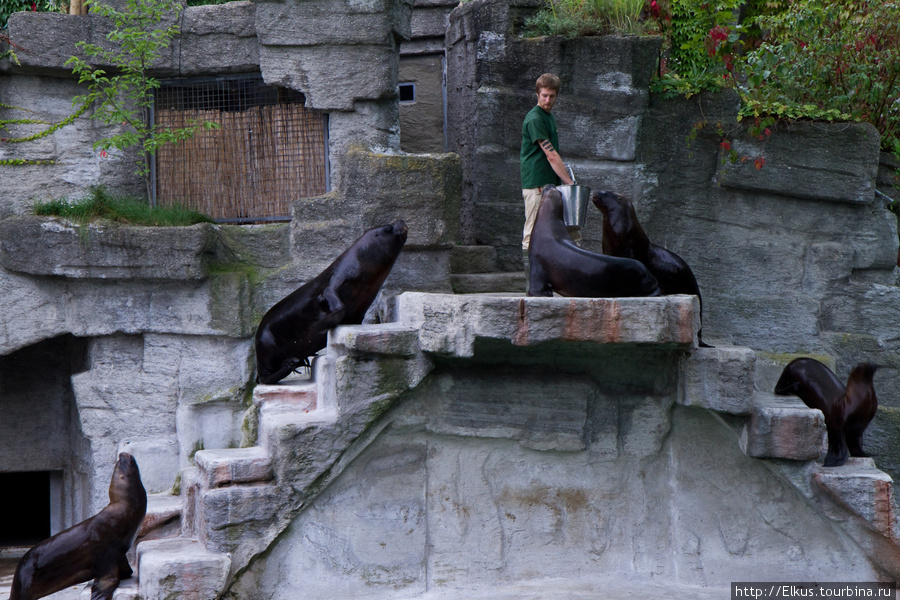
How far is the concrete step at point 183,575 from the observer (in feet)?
14.4

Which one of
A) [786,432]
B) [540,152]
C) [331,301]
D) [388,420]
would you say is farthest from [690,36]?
[388,420]

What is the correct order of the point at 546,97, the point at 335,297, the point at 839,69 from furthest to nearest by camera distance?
the point at 839,69 → the point at 546,97 → the point at 335,297

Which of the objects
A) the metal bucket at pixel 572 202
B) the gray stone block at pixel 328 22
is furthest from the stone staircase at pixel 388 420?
the gray stone block at pixel 328 22

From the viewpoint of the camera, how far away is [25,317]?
6.33m

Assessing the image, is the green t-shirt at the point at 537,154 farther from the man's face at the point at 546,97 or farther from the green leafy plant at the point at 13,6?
the green leafy plant at the point at 13,6

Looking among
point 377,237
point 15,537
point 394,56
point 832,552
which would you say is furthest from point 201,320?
point 832,552

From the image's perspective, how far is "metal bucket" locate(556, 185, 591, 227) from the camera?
5.32 meters

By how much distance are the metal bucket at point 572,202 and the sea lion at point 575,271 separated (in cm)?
35

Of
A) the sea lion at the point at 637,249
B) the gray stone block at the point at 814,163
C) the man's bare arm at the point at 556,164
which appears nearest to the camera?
the sea lion at the point at 637,249

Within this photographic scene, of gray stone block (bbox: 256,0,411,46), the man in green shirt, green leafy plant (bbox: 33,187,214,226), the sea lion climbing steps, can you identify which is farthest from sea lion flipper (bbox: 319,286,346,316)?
gray stone block (bbox: 256,0,411,46)

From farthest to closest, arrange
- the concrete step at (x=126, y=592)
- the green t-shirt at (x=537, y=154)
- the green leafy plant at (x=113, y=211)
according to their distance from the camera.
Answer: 1. the green leafy plant at (x=113, y=211)
2. the green t-shirt at (x=537, y=154)
3. the concrete step at (x=126, y=592)

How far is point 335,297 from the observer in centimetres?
528

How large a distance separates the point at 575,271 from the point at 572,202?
0.80m

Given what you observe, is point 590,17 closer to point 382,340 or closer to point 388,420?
point 382,340
